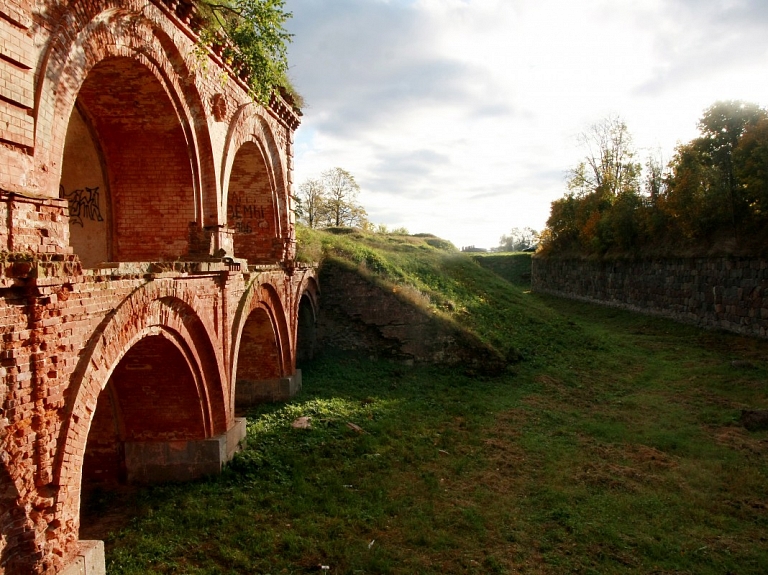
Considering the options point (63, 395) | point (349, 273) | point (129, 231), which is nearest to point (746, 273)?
point (349, 273)

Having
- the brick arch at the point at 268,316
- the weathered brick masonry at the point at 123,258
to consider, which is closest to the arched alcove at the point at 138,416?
the weathered brick masonry at the point at 123,258

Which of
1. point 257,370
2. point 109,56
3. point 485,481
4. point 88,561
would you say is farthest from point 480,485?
point 109,56

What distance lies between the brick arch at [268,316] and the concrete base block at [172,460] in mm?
963

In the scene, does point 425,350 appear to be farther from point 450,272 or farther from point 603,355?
point 450,272

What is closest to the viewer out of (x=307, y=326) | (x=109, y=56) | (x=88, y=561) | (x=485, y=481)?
(x=88, y=561)

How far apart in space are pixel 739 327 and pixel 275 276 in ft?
48.3

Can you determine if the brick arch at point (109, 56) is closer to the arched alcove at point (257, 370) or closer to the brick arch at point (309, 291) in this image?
the arched alcove at point (257, 370)

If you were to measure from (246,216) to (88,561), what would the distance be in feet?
26.9

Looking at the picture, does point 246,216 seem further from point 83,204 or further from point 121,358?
point 121,358

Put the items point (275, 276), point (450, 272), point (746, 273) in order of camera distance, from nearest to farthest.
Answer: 1. point (275, 276)
2. point (746, 273)
3. point (450, 272)

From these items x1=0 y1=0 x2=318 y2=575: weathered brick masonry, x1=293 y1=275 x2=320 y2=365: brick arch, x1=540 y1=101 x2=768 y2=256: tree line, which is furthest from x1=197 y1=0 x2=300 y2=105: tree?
x1=540 y1=101 x2=768 y2=256: tree line

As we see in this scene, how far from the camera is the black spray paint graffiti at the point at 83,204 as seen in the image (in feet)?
25.1

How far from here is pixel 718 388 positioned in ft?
41.9

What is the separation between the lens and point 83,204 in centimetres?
769
